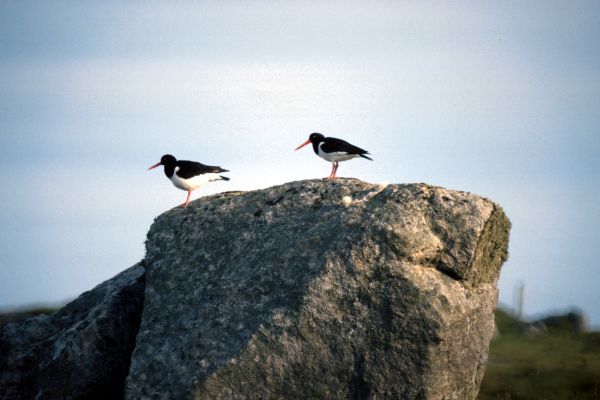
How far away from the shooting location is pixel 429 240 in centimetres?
1148

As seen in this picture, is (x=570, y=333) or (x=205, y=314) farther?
(x=570, y=333)

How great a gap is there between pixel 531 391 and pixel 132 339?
1126cm

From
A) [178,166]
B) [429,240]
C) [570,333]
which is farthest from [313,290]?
[570,333]

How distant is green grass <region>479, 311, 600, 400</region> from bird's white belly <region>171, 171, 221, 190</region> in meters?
8.43

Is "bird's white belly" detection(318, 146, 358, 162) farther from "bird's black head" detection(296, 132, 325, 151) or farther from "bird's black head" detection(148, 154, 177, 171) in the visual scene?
"bird's black head" detection(148, 154, 177, 171)

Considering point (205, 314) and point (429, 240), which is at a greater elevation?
point (429, 240)

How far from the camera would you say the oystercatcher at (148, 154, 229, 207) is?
15.7 metres

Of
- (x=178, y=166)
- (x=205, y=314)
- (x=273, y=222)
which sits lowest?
(x=205, y=314)

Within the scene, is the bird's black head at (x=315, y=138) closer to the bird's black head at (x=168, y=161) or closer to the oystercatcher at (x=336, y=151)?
the oystercatcher at (x=336, y=151)

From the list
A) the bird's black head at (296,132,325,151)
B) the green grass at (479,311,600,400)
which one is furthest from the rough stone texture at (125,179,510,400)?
the green grass at (479,311,600,400)

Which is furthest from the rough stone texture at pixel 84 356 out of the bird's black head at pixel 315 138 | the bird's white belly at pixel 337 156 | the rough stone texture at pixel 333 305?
the bird's black head at pixel 315 138

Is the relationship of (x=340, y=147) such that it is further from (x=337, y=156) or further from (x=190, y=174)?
(x=190, y=174)

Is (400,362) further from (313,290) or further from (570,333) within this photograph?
(570,333)

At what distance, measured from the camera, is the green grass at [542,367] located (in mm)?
19469
